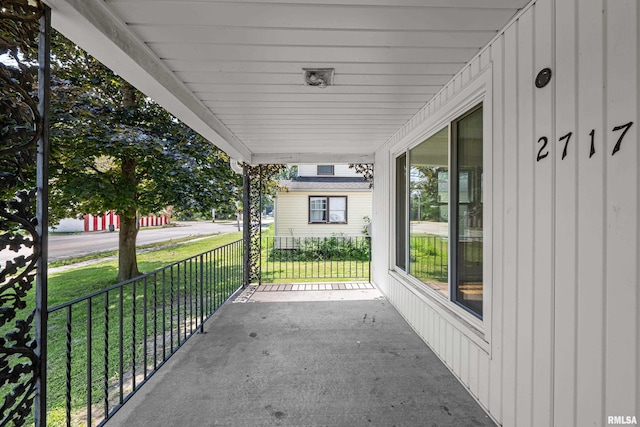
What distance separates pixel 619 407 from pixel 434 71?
6.76 ft

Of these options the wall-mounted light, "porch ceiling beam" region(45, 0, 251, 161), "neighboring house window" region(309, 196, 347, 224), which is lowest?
"neighboring house window" region(309, 196, 347, 224)

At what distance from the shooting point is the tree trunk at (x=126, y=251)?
18.7 ft

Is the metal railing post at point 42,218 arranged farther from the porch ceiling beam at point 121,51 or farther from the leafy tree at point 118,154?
the leafy tree at point 118,154

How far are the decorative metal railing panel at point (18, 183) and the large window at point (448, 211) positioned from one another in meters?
2.46

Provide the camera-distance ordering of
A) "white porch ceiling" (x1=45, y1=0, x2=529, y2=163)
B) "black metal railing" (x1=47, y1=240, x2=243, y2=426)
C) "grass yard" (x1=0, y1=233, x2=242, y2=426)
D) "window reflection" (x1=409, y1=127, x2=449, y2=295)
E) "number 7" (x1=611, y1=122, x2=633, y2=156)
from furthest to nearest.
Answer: "window reflection" (x1=409, y1=127, x2=449, y2=295) → "grass yard" (x1=0, y1=233, x2=242, y2=426) → "black metal railing" (x1=47, y1=240, x2=243, y2=426) → "white porch ceiling" (x1=45, y1=0, x2=529, y2=163) → "number 7" (x1=611, y1=122, x2=633, y2=156)

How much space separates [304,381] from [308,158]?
3573 mm

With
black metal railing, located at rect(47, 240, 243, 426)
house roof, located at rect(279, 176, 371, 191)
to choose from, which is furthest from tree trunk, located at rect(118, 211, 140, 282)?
house roof, located at rect(279, 176, 371, 191)

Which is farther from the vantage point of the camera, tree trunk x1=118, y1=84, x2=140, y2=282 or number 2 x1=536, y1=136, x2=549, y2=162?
tree trunk x1=118, y1=84, x2=140, y2=282

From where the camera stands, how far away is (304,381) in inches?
85.4

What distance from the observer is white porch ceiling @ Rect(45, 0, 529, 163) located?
1420 millimetres

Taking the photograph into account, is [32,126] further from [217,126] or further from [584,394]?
[584,394]

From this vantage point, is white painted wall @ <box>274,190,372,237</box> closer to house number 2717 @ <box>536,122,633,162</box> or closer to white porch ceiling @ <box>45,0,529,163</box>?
white porch ceiling @ <box>45,0,529,163</box>

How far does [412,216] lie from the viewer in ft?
10.8

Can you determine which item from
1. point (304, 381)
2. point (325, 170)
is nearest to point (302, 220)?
point (325, 170)
